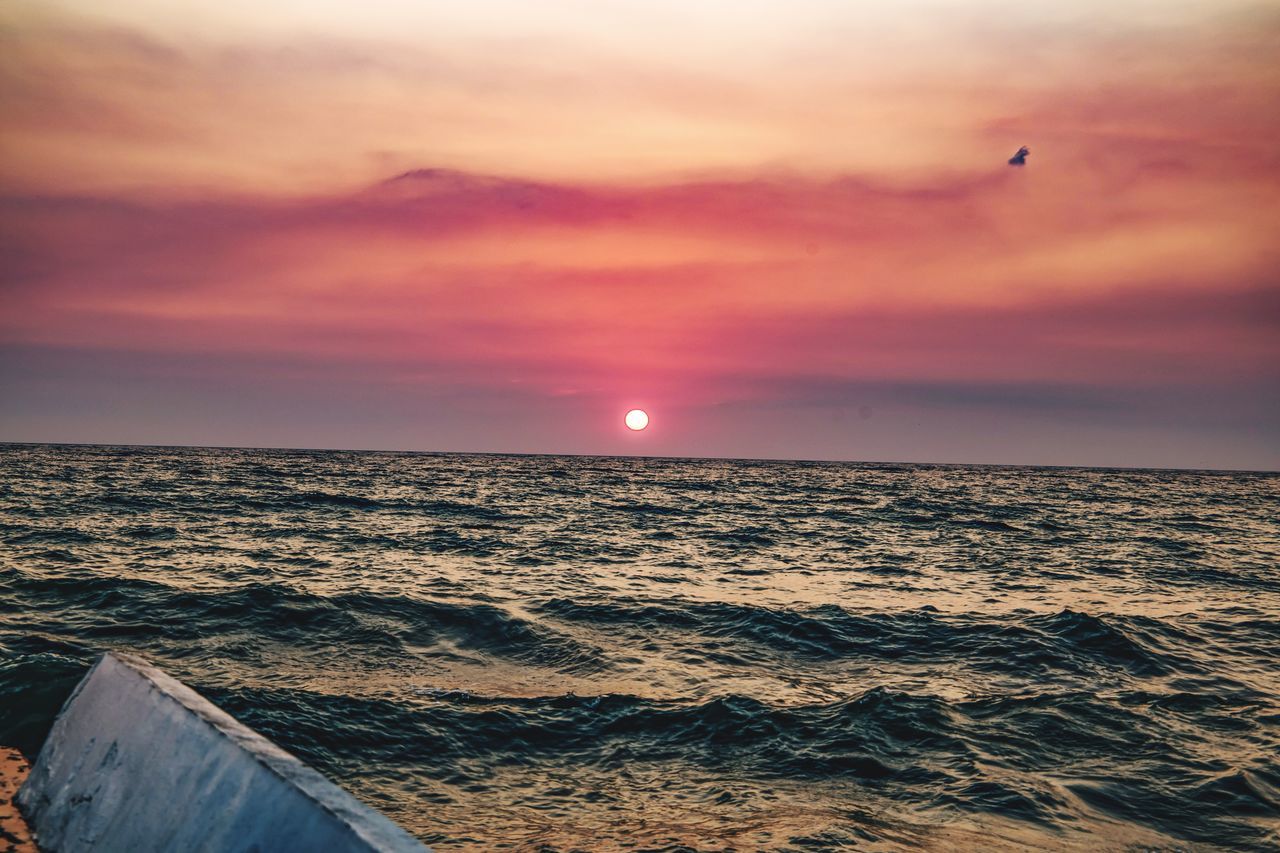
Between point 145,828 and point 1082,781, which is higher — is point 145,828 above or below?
above

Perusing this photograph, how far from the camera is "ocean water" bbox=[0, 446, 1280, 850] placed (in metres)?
6.67

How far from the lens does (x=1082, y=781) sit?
7.41m

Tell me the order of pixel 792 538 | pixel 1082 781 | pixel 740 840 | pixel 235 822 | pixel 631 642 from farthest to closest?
Answer: pixel 792 538 → pixel 631 642 → pixel 1082 781 → pixel 740 840 → pixel 235 822

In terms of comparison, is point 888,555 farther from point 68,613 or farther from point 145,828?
point 145,828

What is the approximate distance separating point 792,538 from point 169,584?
1902 cm

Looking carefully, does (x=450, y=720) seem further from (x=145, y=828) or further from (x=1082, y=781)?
(x=1082, y=781)

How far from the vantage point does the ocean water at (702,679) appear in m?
6.67

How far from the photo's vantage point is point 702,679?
10180 mm

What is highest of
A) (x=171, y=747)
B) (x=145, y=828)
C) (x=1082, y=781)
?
(x=171, y=747)

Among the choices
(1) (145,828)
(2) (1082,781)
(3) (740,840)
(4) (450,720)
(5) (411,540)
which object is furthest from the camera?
(5) (411,540)

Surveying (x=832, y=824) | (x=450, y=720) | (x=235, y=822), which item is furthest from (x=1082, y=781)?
(x=235, y=822)

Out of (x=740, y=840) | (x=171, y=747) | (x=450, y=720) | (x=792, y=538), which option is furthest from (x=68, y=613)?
(x=792, y=538)

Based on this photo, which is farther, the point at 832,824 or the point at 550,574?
the point at 550,574

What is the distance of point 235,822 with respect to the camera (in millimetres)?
3518
